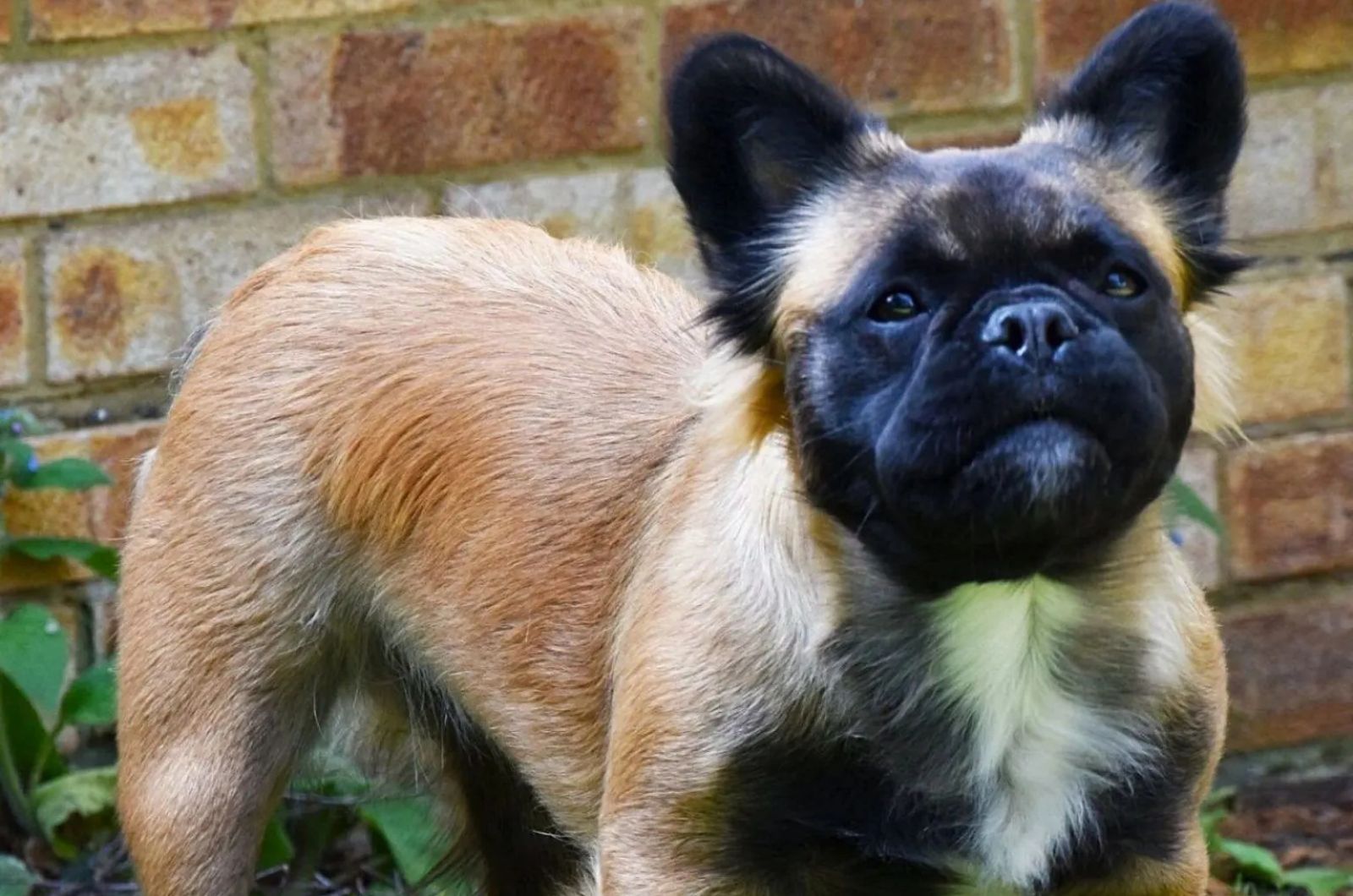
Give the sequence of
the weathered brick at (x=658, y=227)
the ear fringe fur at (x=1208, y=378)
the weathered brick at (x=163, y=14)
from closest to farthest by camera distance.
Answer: the ear fringe fur at (x=1208, y=378), the weathered brick at (x=163, y=14), the weathered brick at (x=658, y=227)

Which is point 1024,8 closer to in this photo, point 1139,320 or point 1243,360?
point 1243,360

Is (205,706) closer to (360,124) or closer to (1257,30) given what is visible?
(360,124)

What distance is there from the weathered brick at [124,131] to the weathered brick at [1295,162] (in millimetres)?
2530

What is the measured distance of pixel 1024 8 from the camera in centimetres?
559

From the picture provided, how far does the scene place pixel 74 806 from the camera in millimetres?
5348

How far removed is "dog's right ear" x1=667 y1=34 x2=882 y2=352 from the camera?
11.5ft

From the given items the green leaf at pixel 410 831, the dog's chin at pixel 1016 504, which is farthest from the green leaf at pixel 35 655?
the dog's chin at pixel 1016 504

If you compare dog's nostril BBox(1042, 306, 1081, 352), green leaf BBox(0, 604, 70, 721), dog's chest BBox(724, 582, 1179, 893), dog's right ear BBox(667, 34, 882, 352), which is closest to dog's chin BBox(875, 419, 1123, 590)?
dog's nostril BBox(1042, 306, 1081, 352)

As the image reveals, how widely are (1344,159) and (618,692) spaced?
2.91m

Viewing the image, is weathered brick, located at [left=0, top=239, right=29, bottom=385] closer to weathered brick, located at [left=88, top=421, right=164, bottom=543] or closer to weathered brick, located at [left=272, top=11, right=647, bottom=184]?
weathered brick, located at [left=88, top=421, right=164, bottom=543]

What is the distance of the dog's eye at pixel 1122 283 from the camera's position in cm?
324

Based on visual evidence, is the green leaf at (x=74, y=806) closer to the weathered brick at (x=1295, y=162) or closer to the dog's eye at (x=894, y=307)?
the dog's eye at (x=894, y=307)

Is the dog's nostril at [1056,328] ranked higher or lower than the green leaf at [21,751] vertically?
higher

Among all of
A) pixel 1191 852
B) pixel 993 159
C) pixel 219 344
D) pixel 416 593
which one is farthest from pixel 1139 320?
pixel 219 344
